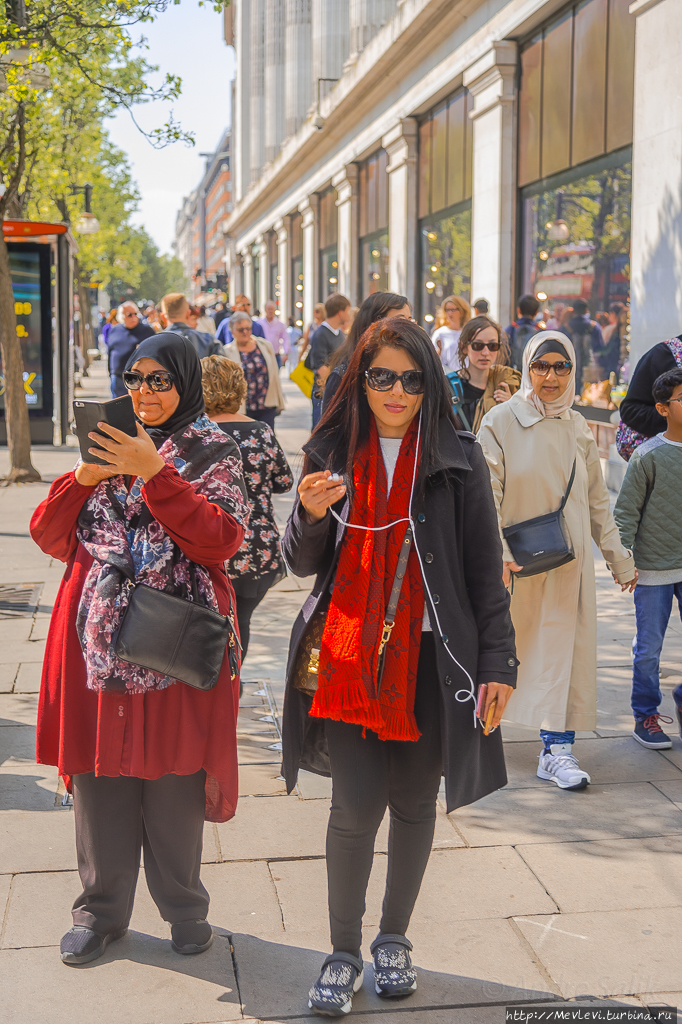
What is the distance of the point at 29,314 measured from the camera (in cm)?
1623

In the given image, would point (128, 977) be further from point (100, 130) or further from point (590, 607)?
point (100, 130)

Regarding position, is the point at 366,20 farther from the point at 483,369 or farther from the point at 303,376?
the point at 483,369

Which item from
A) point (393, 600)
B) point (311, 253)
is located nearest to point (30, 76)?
point (393, 600)

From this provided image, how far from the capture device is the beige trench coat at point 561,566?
4.74 metres

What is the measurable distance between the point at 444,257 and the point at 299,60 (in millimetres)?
24126

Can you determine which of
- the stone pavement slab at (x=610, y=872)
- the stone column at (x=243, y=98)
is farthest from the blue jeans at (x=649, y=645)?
the stone column at (x=243, y=98)

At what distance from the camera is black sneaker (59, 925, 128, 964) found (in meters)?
3.29

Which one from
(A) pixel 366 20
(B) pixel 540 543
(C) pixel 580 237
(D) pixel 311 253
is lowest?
(B) pixel 540 543

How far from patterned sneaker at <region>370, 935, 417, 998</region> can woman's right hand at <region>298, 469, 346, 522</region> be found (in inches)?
51.3

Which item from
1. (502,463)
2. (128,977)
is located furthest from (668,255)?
(128,977)

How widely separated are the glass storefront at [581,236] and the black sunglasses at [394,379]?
9.84 m

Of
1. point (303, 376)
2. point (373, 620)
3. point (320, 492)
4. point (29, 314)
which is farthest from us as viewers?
point (29, 314)

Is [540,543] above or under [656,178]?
under

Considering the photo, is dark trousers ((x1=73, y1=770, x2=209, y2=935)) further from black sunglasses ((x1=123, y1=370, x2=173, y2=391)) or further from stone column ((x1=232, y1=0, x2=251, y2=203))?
stone column ((x1=232, y1=0, x2=251, y2=203))
